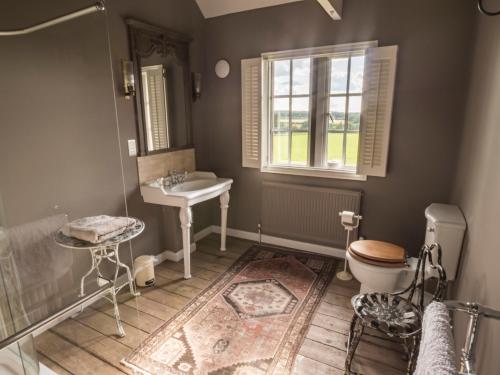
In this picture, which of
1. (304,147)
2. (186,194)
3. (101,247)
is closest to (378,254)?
(304,147)

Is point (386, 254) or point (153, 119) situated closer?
point (386, 254)

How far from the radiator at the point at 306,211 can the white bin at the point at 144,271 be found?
50.4 inches

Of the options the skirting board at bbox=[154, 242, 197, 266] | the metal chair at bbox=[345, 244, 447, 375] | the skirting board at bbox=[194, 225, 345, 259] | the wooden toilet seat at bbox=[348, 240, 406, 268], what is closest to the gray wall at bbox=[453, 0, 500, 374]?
the metal chair at bbox=[345, 244, 447, 375]

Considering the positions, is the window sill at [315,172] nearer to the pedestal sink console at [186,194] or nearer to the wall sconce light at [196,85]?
the pedestal sink console at [186,194]

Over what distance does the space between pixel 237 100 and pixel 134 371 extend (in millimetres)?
2549

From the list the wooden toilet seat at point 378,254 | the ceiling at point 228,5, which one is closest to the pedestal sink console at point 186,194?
the wooden toilet seat at point 378,254

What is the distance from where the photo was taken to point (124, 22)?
7.84 feet

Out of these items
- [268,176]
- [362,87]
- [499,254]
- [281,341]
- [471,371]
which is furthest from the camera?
[268,176]

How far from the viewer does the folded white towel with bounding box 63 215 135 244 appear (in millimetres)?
1855

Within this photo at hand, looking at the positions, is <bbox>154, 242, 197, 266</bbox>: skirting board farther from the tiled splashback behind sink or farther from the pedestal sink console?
the tiled splashback behind sink

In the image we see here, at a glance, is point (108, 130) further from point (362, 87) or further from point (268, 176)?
point (362, 87)

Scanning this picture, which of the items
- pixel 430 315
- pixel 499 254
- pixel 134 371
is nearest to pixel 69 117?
pixel 134 371

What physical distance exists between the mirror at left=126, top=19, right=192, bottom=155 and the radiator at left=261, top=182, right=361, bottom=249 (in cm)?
109

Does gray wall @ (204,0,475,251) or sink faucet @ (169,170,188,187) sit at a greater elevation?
gray wall @ (204,0,475,251)
